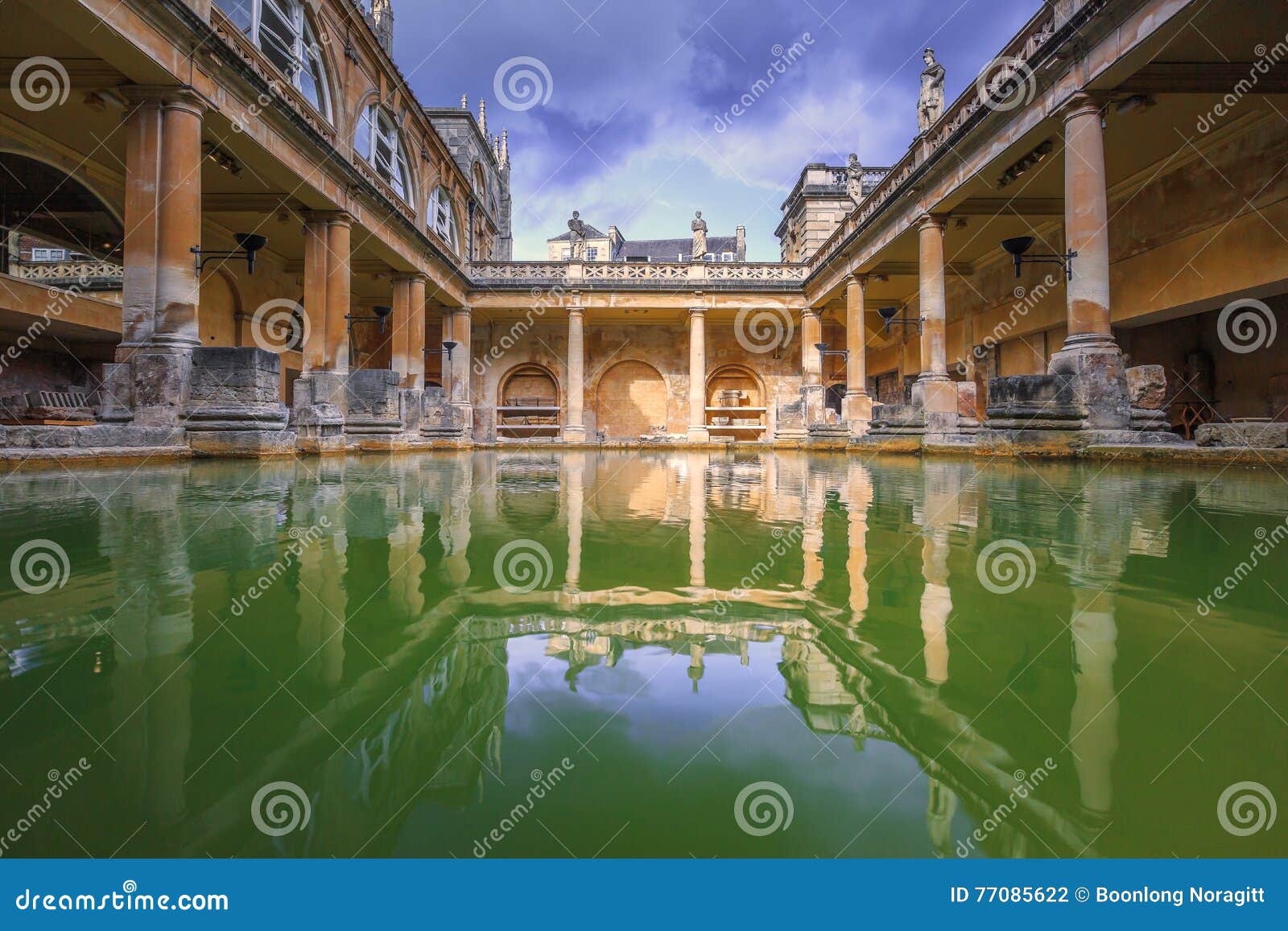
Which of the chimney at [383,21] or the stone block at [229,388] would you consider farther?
the chimney at [383,21]

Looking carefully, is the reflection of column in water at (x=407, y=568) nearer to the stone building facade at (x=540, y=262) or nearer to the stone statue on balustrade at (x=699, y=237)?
the stone building facade at (x=540, y=262)

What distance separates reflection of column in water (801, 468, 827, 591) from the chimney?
1556 cm

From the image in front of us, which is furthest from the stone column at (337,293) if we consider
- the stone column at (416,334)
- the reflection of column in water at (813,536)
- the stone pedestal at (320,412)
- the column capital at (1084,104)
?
the column capital at (1084,104)

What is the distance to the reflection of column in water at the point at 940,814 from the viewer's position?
29.5 inches

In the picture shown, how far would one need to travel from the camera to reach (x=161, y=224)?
739 cm

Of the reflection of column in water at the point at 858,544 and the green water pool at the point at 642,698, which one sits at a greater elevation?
the reflection of column in water at the point at 858,544

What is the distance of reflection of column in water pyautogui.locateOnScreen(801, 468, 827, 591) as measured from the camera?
1.92 metres

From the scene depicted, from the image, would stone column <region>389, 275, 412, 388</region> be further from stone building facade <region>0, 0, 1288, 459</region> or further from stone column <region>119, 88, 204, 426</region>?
stone column <region>119, 88, 204, 426</region>

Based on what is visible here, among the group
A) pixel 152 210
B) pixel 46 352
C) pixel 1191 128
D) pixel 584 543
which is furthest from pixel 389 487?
pixel 46 352

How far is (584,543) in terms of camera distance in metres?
2.51

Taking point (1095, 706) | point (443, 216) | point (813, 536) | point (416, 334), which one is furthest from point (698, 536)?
point (443, 216)

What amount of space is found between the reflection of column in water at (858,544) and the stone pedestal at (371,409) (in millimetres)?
9193

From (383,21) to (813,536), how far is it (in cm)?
1748

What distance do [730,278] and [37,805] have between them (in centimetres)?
2090
